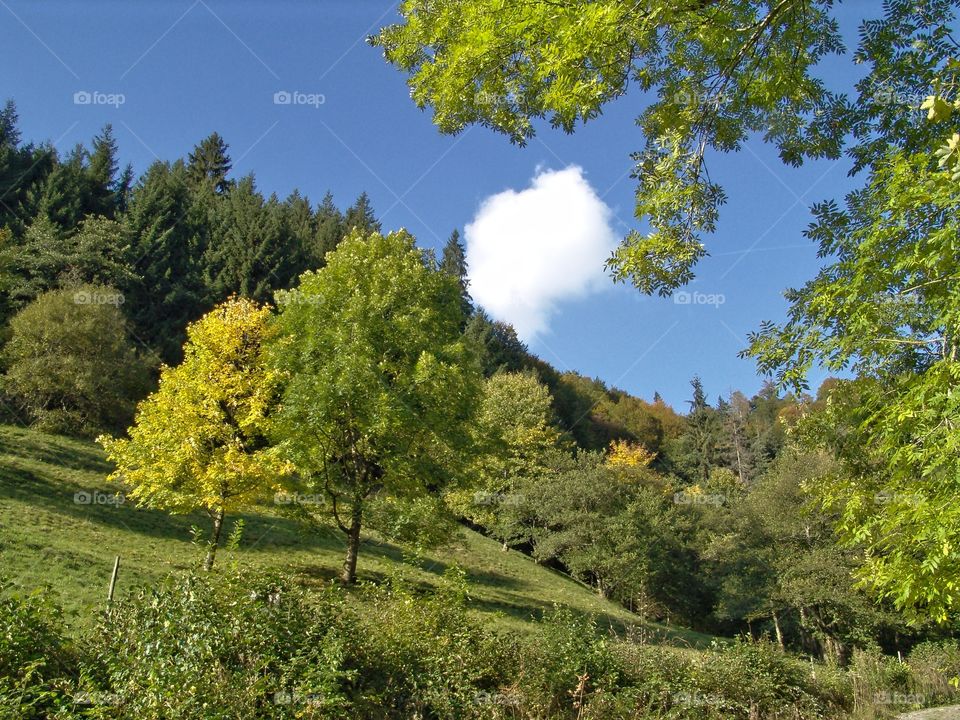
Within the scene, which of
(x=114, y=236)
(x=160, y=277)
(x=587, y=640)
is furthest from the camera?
(x=160, y=277)

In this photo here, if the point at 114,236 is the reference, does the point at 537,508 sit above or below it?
below

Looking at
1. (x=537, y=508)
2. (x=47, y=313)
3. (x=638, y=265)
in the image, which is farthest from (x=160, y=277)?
(x=638, y=265)

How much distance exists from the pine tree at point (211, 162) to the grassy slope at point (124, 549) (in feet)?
182

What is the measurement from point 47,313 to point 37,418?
555 cm

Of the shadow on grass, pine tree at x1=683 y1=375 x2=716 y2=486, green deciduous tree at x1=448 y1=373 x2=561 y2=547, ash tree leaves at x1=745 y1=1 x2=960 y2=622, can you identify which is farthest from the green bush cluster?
pine tree at x1=683 y1=375 x2=716 y2=486

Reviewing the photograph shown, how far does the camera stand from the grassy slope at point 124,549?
42.2 feet

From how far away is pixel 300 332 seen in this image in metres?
16.5

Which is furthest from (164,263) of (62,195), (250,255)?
(62,195)

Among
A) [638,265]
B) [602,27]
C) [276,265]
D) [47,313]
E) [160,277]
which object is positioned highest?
[276,265]

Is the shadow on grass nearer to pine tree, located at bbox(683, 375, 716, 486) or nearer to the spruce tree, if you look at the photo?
the spruce tree

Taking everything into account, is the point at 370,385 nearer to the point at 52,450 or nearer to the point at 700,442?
the point at 52,450

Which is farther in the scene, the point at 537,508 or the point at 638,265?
the point at 537,508

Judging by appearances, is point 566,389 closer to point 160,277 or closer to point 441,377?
point 160,277

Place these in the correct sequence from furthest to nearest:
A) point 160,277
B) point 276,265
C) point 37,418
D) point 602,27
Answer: point 276,265
point 160,277
point 37,418
point 602,27
